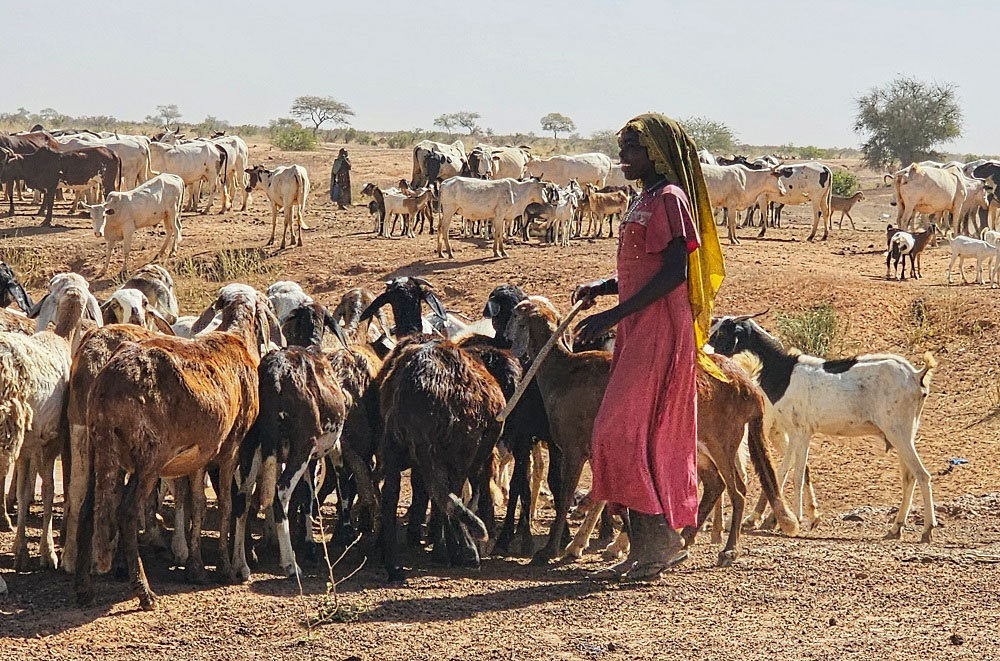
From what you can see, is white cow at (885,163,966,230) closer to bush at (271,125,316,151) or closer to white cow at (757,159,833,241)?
white cow at (757,159,833,241)

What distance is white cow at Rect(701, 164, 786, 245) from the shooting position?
25031 millimetres

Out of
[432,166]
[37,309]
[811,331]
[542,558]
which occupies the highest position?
[432,166]

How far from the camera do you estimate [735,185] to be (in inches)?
989

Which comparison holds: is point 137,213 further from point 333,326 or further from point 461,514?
point 461,514

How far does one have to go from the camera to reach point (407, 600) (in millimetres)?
6555

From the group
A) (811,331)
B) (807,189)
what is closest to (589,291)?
(811,331)

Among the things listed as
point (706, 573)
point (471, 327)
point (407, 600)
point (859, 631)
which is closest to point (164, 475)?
point (407, 600)

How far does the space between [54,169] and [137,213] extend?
554 centimetres

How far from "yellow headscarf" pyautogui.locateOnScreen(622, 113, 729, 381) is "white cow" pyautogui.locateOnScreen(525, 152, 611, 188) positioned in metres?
22.7

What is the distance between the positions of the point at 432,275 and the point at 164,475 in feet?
41.0

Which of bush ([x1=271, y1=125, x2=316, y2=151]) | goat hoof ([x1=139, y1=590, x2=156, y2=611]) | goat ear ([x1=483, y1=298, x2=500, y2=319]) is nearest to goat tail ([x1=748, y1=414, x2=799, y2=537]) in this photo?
goat ear ([x1=483, y1=298, x2=500, y2=319])

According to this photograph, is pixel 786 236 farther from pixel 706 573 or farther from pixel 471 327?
pixel 706 573

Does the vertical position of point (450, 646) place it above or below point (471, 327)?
below

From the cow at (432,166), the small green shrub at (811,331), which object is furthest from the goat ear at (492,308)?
the cow at (432,166)
